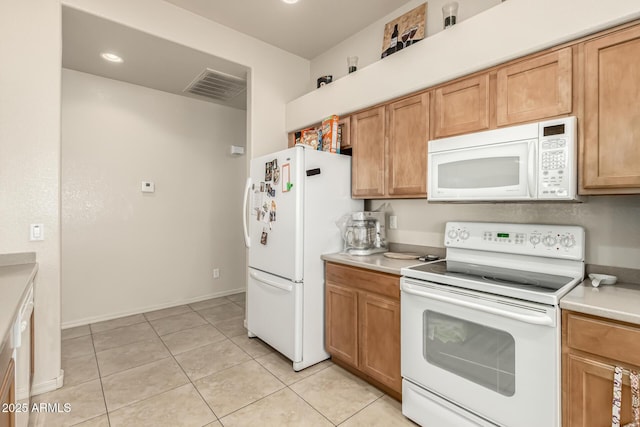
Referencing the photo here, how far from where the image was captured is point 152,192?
3.83 meters

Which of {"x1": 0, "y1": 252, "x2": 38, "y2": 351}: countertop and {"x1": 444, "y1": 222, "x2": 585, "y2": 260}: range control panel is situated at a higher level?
{"x1": 444, "y1": 222, "x2": 585, "y2": 260}: range control panel

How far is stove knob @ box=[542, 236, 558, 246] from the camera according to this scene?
172 cm

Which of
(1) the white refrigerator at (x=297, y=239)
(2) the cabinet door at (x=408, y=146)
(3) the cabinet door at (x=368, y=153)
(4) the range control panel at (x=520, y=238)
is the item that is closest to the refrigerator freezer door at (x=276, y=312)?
(1) the white refrigerator at (x=297, y=239)

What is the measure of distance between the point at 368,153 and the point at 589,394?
6.36ft

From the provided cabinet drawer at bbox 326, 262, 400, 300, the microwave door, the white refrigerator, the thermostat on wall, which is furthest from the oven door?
the thermostat on wall

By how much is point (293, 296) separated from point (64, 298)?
2.67m

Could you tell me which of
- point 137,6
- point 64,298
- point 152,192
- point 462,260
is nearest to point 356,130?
point 462,260

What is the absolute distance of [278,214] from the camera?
8.46 ft

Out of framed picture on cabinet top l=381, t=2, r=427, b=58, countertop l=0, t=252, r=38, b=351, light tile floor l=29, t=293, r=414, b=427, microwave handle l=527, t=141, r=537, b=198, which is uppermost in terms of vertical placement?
framed picture on cabinet top l=381, t=2, r=427, b=58

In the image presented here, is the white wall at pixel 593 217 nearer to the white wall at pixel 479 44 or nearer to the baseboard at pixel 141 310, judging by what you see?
the white wall at pixel 479 44

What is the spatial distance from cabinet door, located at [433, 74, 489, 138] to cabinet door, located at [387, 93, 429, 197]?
98 millimetres

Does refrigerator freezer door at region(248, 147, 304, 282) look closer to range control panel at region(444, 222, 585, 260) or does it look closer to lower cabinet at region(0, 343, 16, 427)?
range control panel at region(444, 222, 585, 260)

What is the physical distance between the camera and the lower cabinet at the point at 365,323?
6.61 ft

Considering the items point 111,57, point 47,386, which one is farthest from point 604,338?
point 111,57
